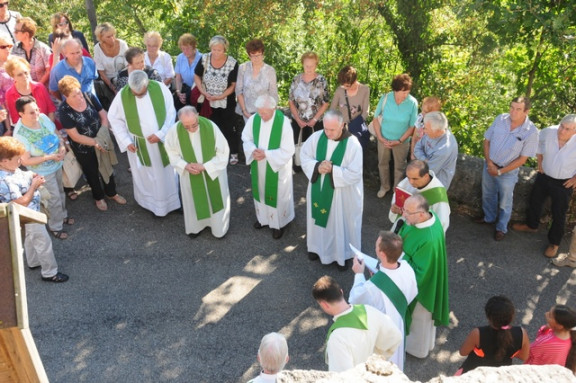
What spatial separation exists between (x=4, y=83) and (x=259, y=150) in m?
3.27

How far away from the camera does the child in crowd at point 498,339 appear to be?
3.99 m

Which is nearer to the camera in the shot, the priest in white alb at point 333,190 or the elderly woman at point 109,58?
the priest in white alb at point 333,190

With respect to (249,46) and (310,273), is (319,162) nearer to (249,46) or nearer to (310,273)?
(310,273)

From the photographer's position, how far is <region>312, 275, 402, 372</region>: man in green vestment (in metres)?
3.75

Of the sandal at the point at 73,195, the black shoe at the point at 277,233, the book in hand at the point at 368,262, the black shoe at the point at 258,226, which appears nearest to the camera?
the book in hand at the point at 368,262

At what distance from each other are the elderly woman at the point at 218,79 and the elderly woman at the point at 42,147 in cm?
218

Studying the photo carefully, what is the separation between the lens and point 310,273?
251 inches

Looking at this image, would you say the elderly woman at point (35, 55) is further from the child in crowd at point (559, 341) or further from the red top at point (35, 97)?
the child in crowd at point (559, 341)

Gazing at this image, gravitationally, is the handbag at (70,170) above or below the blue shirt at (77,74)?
below

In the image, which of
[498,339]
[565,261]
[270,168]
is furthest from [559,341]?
[270,168]

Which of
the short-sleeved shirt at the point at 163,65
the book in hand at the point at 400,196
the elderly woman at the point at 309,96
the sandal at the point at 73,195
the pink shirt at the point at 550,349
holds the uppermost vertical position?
the short-sleeved shirt at the point at 163,65

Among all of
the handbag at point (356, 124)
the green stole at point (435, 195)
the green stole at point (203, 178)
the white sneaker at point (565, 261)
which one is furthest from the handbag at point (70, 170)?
the white sneaker at point (565, 261)

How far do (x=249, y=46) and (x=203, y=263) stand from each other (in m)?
2.91

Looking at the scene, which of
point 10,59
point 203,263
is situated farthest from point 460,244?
point 10,59
